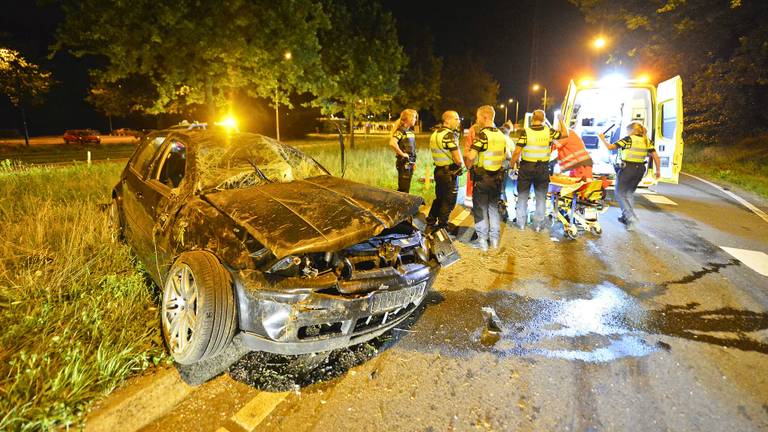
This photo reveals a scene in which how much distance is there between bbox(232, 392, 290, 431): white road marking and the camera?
90.2 inches

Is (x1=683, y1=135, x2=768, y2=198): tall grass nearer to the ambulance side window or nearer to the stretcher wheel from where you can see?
the ambulance side window

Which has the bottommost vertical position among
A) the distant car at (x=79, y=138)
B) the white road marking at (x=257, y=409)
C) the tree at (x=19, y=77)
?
the white road marking at (x=257, y=409)

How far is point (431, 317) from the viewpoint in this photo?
140 inches

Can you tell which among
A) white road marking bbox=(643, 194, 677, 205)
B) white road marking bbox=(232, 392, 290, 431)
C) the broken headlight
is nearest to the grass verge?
white road marking bbox=(232, 392, 290, 431)

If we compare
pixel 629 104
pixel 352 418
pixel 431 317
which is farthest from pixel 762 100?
pixel 352 418

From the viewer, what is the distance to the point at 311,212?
294 cm

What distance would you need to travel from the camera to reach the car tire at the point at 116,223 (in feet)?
14.5

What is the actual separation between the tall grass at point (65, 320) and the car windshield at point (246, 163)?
1105mm

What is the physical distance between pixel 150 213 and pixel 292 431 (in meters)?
2.28

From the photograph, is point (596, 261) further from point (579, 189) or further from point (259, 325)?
point (259, 325)

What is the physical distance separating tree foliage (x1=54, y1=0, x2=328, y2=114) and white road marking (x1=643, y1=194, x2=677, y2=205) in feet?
33.5

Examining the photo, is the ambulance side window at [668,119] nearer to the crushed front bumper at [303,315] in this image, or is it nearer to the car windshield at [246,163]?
the car windshield at [246,163]

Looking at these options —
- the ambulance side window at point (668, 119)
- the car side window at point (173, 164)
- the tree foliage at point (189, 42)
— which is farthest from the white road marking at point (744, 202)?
the tree foliage at point (189, 42)

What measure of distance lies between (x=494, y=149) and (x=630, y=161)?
9.24ft
